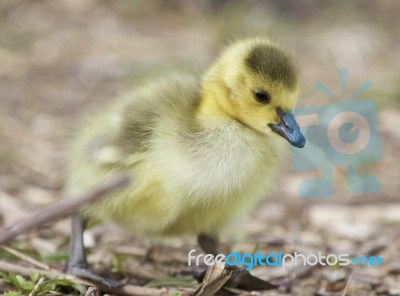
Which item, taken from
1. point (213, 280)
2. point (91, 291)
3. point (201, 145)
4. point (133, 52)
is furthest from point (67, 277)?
point (133, 52)

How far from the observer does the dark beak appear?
1810mm

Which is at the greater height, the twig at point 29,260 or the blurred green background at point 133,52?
the blurred green background at point 133,52

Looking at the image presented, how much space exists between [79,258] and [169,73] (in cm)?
65

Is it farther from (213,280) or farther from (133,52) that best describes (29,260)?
(133,52)

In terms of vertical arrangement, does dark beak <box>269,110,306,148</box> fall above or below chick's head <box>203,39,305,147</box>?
below

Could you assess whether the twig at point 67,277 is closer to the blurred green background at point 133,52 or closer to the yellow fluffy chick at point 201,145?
the yellow fluffy chick at point 201,145

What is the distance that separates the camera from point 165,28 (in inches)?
210

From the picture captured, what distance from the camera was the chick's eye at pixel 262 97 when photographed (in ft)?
6.05

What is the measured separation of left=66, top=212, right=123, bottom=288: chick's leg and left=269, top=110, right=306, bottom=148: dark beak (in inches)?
22.5

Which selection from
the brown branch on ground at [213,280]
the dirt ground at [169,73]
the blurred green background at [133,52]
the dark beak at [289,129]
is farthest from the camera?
the blurred green background at [133,52]

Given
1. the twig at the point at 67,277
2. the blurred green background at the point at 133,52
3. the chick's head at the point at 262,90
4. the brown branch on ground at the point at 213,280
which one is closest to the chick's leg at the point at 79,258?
the twig at the point at 67,277

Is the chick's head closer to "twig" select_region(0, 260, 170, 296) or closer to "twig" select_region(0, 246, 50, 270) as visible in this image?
"twig" select_region(0, 260, 170, 296)

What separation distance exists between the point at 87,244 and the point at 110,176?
587 mm

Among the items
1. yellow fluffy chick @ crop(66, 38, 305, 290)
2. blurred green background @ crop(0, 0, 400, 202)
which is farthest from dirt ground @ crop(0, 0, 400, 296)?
yellow fluffy chick @ crop(66, 38, 305, 290)
